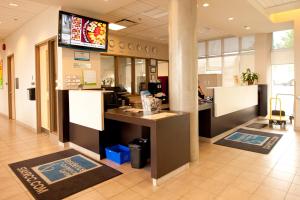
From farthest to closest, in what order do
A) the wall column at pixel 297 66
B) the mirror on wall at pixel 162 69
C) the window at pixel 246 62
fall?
the mirror on wall at pixel 162 69 < the window at pixel 246 62 < the wall column at pixel 297 66

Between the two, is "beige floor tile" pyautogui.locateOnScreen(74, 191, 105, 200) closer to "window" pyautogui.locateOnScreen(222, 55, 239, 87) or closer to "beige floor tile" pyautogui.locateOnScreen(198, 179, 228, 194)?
"beige floor tile" pyautogui.locateOnScreen(198, 179, 228, 194)

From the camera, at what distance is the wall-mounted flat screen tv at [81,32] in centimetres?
409

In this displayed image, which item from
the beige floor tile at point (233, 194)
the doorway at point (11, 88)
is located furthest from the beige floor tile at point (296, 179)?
the doorway at point (11, 88)

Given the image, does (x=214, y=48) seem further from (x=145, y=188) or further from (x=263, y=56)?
(x=145, y=188)

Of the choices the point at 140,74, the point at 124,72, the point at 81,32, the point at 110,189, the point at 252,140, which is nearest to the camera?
the point at 110,189

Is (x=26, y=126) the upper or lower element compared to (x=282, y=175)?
upper

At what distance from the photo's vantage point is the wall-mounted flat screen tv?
4094mm

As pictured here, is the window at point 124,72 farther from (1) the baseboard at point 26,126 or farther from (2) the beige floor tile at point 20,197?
(2) the beige floor tile at point 20,197

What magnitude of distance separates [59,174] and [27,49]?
454 centimetres

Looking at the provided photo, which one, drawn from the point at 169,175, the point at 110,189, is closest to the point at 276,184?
the point at 169,175

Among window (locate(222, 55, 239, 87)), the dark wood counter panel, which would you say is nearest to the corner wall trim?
the dark wood counter panel

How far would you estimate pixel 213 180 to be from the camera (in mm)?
2943

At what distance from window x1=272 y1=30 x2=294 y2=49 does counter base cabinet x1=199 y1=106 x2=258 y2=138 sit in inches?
121

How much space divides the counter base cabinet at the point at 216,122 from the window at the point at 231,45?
321 cm
